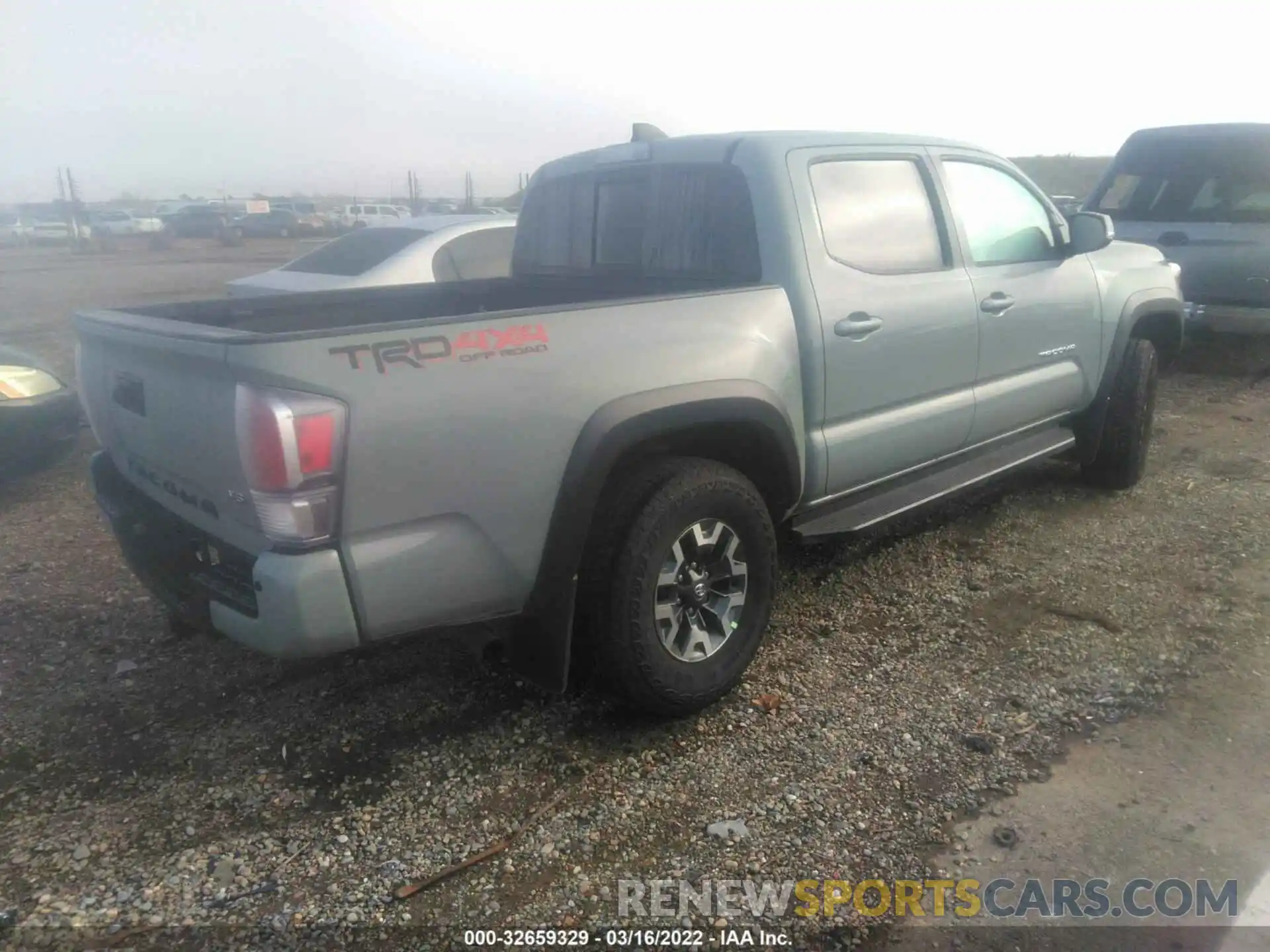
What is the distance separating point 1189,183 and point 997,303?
4895mm

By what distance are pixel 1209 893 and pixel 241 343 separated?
2804 mm

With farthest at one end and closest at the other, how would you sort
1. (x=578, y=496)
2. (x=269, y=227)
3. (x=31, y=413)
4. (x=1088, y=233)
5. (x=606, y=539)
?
(x=269, y=227)
(x=31, y=413)
(x=1088, y=233)
(x=606, y=539)
(x=578, y=496)

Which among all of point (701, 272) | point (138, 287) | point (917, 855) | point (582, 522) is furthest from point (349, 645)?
point (138, 287)

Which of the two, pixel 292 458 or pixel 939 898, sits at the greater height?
pixel 292 458

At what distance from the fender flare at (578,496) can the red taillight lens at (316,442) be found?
0.68 m

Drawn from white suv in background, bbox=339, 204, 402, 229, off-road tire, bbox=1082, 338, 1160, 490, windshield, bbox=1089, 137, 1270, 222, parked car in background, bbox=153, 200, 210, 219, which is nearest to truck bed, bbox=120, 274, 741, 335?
off-road tire, bbox=1082, 338, 1160, 490

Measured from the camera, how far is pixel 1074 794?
9.24 ft

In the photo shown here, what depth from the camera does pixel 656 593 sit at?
9.92 ft

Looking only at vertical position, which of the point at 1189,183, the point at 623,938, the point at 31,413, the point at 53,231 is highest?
the point at 1189,183

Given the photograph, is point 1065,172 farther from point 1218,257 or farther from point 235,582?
point 235,582

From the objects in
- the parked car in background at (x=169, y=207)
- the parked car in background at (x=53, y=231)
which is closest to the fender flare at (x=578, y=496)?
the parked car in background at (x=53, y=231)

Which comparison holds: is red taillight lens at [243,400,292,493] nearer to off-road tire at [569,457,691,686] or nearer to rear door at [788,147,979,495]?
off-road tire at [569,457,691,686]

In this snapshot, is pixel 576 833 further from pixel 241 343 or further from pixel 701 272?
pixel 701 272

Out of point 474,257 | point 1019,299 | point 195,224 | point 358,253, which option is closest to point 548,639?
point 1019,299
